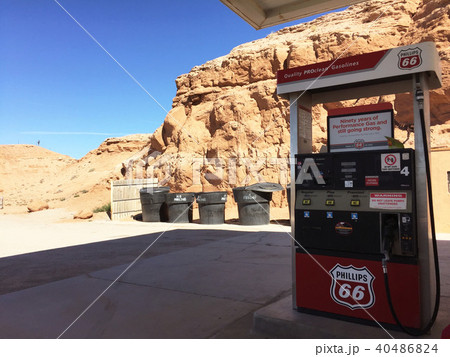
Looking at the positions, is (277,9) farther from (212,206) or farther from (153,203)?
(153,203)

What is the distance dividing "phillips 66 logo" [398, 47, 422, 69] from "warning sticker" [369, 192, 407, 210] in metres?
1.09

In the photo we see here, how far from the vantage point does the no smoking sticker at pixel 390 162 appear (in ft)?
10.1

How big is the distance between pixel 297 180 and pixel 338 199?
0.44 m

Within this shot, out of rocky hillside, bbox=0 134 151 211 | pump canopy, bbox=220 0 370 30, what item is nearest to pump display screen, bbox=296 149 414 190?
pump canopy, bbox=220 0 370 30

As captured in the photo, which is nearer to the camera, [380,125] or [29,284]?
[380,125]

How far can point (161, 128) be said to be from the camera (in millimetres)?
26312

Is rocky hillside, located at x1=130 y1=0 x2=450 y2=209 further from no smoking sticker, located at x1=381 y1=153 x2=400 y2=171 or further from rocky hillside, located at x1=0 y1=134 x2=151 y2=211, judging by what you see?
no smoking sticker, located at x1=381 y1=153 x2=400 y2=171

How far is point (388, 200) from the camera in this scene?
308 cm

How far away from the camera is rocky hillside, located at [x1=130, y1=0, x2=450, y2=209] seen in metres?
17.0

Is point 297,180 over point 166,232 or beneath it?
over

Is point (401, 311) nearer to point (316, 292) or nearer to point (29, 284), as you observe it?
point (316, 292)

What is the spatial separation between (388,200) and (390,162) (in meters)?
0.32

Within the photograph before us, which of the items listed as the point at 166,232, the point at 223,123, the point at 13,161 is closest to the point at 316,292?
the point at 166,232

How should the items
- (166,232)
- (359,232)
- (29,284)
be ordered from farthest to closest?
1. (166,232)
2. (29,284)
3. (359,232)
